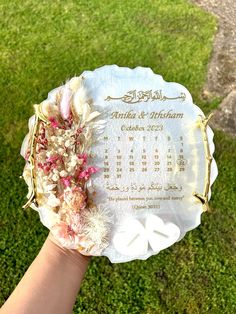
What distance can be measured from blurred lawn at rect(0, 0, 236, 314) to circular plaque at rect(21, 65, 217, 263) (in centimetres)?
82

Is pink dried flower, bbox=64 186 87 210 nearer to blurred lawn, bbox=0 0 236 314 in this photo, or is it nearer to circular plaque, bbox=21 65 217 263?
circular plaque, bbox=21 65 217 263

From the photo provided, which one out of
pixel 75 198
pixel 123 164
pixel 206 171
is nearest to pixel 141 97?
pixel 123 164

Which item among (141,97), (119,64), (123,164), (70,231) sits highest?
(141,97)

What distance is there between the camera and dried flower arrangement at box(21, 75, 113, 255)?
1.79 meters

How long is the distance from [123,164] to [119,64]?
4.48ft

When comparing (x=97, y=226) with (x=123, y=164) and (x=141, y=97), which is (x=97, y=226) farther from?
(x=141, y=97)

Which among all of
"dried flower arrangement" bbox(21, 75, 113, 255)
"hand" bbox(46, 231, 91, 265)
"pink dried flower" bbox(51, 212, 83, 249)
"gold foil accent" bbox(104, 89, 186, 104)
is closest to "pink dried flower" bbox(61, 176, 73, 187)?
"dried flower arrangement" bbox(21, 75, 113, 255)

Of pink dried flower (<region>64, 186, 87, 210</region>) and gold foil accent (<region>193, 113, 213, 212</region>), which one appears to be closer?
pink dried flower (<region>64, 186, 87, 210</region>)

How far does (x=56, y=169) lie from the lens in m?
1.82

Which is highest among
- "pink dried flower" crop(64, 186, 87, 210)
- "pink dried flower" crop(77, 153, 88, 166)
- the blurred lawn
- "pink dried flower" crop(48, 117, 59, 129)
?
"pink dried flower" crop(48, 117, 59, 129)

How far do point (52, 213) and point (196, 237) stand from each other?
1.15m

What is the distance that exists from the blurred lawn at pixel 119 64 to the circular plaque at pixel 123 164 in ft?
2.70

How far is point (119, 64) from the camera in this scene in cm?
311

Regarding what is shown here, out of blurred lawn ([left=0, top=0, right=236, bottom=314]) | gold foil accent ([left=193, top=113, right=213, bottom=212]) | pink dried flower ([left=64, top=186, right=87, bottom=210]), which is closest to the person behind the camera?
pink dried flower ([left=64, top=186, right=87, bottom=210])
